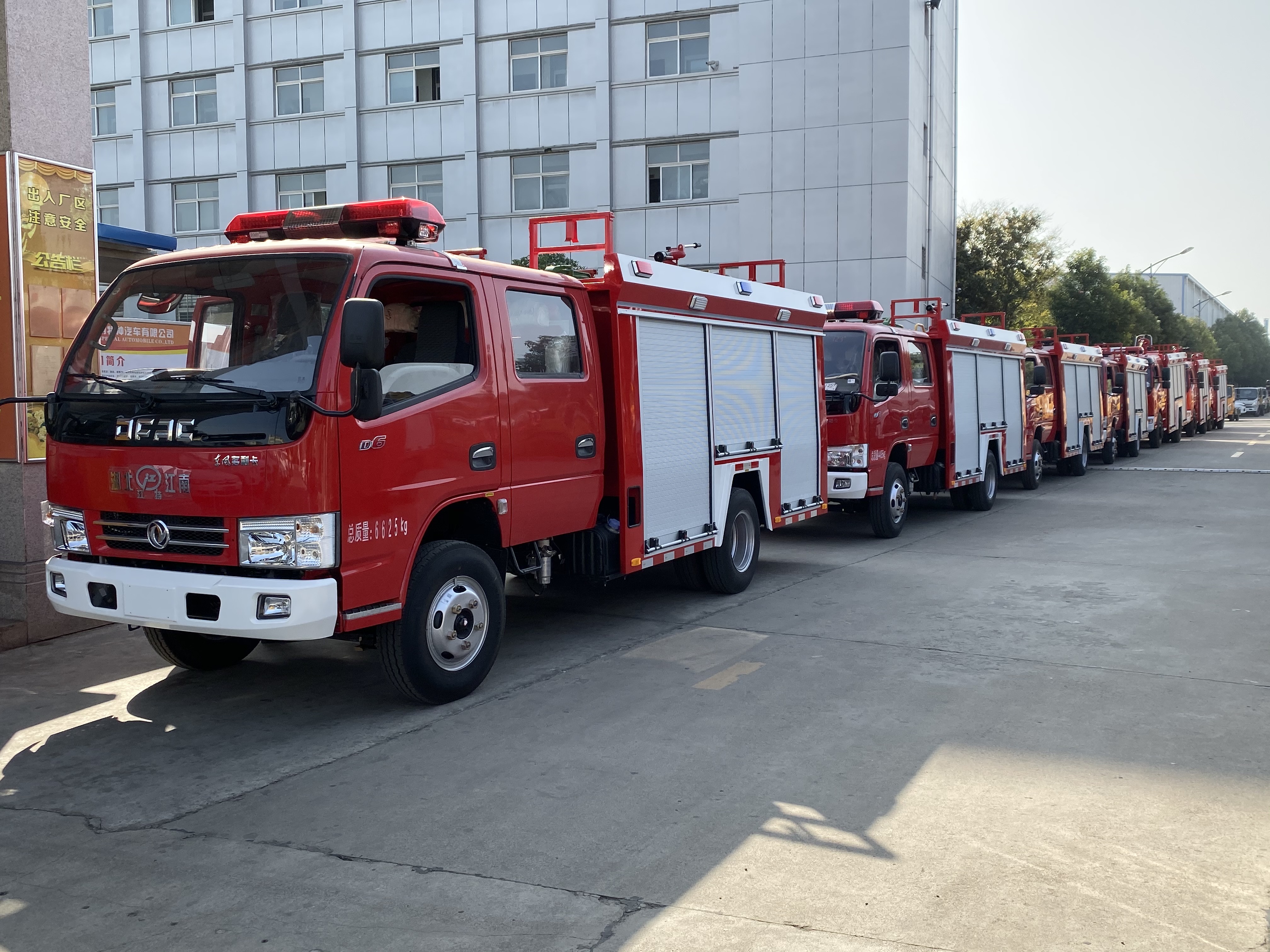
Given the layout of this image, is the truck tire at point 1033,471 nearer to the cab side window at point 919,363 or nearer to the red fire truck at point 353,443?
the cab side window at point 919,363

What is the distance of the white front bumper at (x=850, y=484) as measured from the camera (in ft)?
40.6

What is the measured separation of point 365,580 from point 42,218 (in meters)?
4.47

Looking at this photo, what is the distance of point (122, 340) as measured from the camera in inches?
242

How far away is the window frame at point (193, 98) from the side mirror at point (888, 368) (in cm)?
2817

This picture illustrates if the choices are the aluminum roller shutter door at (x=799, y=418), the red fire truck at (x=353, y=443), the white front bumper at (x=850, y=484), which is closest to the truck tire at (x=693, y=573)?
the aluminum roller shutter door at (x=799, y=418)

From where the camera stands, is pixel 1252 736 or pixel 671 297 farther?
pixel 671 297

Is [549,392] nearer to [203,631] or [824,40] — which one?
[203,631]

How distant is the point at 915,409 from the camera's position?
13656 millimetres

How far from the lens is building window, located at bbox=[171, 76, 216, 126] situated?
3431 centimetres

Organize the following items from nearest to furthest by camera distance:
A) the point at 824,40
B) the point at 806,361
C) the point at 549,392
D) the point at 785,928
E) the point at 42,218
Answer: the point at 785,928, the point at 549,392, the point at 42,218, the point at 806,361, the point at 824,40

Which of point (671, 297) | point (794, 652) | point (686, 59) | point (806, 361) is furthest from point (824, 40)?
point (794, 652)

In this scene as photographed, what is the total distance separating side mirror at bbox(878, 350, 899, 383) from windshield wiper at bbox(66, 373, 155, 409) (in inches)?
345

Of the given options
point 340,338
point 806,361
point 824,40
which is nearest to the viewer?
point 340,338

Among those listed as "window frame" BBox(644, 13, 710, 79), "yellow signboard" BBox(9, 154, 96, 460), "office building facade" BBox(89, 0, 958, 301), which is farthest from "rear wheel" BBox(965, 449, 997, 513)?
"window frame" BBox(644, 13, 710, 79)
